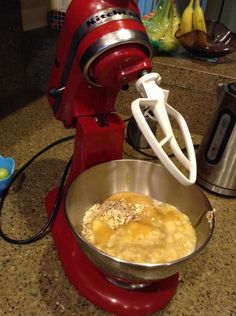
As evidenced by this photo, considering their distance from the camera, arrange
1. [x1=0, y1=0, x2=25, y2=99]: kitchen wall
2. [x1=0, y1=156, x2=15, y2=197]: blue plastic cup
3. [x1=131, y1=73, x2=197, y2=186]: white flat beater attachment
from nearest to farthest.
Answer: [x1=131, y1=73, x2=197, y2=186]: white flat beater attachment
[x1=0, y1=156, x2=15, y2=197]: blue plastic cup
[x1=0, y1=0, x2=25, y2=99]: kitchen wall

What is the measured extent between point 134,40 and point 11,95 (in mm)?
675

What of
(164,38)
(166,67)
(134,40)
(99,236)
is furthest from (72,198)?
(164,38)

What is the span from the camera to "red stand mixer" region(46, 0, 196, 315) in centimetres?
38

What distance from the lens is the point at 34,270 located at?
47 cm

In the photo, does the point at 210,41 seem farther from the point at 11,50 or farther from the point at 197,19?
the point at 11,50

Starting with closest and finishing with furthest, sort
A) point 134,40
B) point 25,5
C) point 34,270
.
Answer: point 134,40 → point 34,270 → point 25,5

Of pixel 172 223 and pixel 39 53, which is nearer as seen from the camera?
pixel 172 223

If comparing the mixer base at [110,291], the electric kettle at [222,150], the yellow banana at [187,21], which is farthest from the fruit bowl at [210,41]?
the mixer base at [110,291]

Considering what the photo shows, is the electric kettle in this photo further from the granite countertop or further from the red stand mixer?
the red stand mixer

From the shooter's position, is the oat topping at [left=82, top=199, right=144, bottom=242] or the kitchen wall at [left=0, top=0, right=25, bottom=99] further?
the kitchen wall at [left=0, top=0, right=25, bottom=99]

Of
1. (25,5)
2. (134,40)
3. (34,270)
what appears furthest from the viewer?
(25,5)

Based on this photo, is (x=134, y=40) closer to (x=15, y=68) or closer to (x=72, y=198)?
(x=72, y=198)

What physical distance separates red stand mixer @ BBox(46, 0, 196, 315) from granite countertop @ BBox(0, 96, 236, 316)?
0.03m

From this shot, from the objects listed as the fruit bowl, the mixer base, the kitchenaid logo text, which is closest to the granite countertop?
the mixer base
